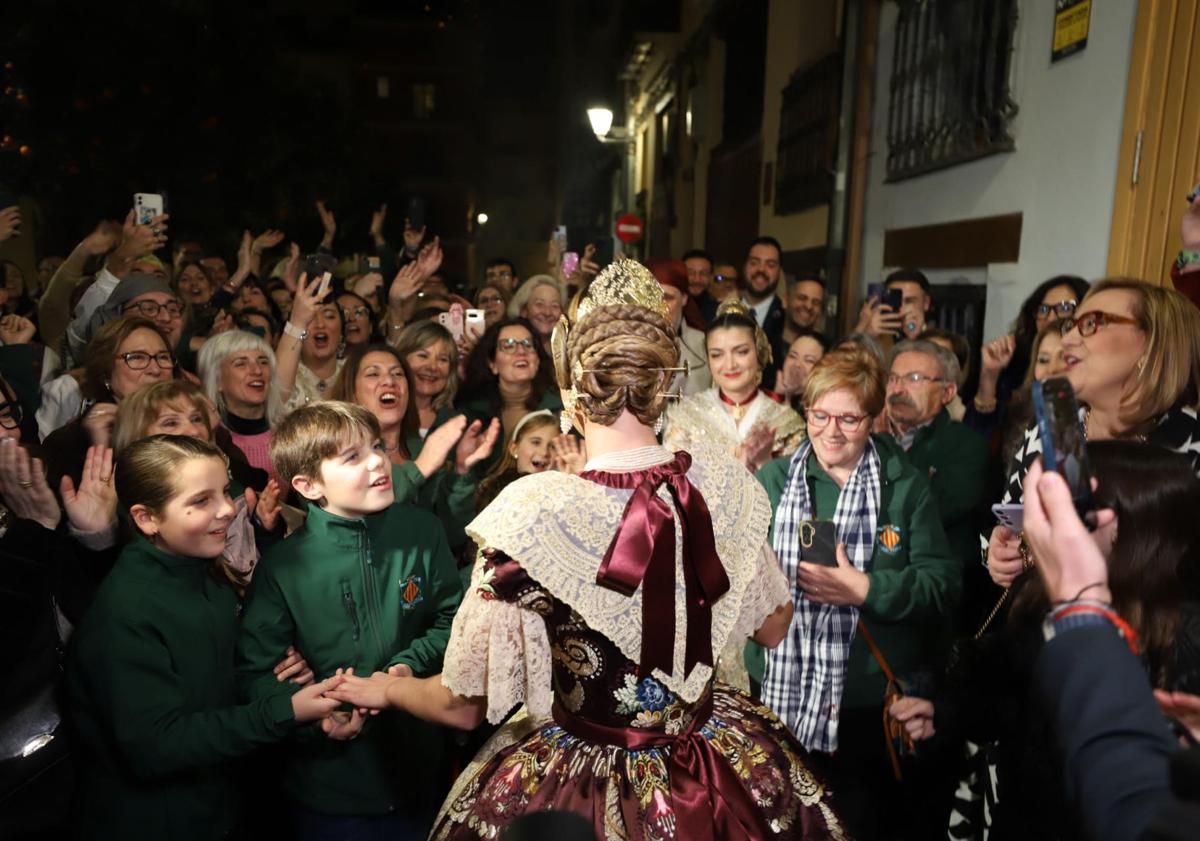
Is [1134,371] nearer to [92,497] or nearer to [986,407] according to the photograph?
[986,407]

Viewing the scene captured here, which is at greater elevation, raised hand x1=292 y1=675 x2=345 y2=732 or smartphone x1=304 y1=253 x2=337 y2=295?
smartphone x1=304 y1=253 x2=337 y2=295

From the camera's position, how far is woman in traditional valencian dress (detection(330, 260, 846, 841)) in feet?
5.50

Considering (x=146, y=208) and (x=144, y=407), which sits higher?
(x=146, y=208)

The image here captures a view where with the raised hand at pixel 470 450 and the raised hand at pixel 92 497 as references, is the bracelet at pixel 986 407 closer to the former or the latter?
the raised hand at pixel 470 450

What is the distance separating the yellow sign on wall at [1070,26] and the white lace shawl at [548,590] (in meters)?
3.96

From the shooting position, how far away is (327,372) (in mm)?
4637

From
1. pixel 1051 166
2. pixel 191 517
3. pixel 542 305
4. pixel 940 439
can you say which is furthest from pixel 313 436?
pixel 1051 166

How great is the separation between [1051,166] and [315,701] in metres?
4.67

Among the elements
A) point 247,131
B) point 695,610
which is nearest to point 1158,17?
point 695,610

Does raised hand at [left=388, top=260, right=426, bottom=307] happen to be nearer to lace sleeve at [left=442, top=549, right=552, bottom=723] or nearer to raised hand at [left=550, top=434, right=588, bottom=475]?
raised hand at [left=550, top=434, right=588, bottom=475]

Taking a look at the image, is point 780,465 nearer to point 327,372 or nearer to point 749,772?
point 749,772

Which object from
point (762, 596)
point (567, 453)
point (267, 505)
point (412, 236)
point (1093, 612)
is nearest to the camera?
point (1093, 612)

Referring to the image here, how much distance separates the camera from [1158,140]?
378 cm

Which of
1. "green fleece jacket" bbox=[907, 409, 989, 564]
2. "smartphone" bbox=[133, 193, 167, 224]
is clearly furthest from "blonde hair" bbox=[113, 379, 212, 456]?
"green fleece jacket" bbox=[907, 409, 989, 564]
